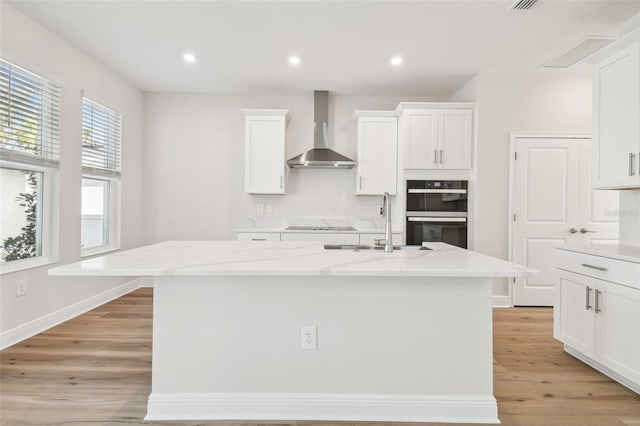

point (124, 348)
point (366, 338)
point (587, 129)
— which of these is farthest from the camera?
point (587, 129)

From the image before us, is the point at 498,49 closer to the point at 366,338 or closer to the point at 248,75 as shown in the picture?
the point at 248,75

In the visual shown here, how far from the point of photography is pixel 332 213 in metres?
4.98

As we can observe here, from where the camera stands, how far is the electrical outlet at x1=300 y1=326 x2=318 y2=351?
1900mm

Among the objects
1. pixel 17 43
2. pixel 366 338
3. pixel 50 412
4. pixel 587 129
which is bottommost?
pixel 50 412

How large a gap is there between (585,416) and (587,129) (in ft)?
10.8

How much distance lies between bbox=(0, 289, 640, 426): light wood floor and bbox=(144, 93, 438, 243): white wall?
1.87m

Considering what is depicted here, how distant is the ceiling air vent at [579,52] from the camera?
328 cm

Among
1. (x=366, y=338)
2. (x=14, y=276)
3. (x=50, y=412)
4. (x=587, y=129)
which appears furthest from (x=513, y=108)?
(x=14, y=276)

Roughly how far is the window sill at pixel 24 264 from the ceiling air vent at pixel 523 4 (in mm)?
4311

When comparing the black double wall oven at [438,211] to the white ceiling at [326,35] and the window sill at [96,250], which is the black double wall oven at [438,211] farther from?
the window sill at [96,250]

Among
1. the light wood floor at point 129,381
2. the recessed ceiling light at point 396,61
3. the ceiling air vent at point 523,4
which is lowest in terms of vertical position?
the light wood floor at point 129,381

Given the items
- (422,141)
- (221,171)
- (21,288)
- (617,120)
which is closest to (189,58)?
(221,171)

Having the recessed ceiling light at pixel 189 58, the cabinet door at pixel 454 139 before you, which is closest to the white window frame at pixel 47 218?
the recessed ceiling light at pixel 189 58

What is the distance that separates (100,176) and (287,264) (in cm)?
337
